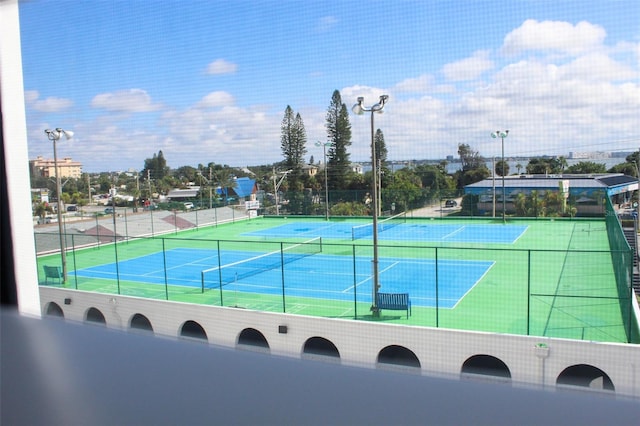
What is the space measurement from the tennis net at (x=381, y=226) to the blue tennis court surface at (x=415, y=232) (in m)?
0.02

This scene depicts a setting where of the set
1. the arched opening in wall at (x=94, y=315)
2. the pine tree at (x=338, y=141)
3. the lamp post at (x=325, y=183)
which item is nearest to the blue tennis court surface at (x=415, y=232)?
the lamp post at (x=325, y=183)

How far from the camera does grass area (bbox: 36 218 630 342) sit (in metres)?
5.05

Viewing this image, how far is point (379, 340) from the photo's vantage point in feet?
14.8

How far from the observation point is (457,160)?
7055mm

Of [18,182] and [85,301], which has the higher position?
[18,182]

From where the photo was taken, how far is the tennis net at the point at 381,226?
32.3 ft

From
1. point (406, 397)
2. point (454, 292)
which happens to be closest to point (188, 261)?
point (454, 292)

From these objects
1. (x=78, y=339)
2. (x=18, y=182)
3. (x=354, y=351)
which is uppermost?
(x=18, y=182)

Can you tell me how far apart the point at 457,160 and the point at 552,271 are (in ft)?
6.08

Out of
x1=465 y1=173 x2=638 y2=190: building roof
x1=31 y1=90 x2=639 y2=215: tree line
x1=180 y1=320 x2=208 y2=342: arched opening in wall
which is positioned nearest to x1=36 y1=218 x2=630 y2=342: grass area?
x1=180 y1=320 x2=208 y2=342: arched opening in wall

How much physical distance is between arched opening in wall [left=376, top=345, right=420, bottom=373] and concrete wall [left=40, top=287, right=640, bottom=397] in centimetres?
5

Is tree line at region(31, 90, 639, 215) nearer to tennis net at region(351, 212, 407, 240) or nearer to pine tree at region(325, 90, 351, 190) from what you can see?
pine tree at region(325, 90, 351, 190)

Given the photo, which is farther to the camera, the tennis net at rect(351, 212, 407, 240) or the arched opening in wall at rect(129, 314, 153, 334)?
the tennis net at rect(351, 212, 407, 240)

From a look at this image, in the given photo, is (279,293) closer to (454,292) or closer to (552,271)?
(454,292)
